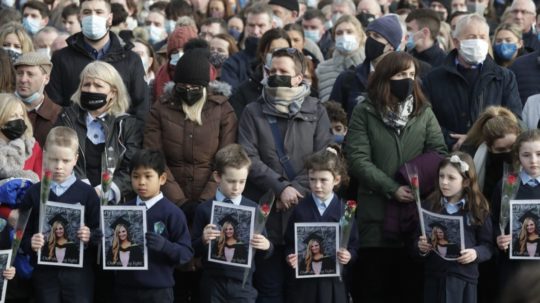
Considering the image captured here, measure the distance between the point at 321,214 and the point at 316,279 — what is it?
0.48 metres

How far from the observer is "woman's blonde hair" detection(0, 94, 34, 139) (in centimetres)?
804

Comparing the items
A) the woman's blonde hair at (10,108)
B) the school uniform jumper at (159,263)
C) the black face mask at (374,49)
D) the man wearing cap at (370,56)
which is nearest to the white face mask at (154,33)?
the man wearing cap at (370,56)

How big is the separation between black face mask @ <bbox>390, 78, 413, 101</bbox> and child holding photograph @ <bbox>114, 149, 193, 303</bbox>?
6.21 feet

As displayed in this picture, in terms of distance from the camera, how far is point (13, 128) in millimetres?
8008

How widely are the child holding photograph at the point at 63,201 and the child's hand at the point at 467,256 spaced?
2607mm

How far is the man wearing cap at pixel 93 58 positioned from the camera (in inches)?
362

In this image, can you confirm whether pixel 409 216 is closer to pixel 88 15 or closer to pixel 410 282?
pixel 410 282

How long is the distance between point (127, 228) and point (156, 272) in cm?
41

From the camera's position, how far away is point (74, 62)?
30.9ft

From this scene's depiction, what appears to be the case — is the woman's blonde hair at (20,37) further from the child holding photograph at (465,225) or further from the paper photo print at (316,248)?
the child holding photograph at (465,225)

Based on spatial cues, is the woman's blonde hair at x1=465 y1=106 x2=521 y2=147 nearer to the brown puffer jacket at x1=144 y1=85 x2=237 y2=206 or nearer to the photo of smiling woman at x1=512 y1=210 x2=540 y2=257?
the photo of smiling woman at x1=512 y1=210 x2=540 y2=257

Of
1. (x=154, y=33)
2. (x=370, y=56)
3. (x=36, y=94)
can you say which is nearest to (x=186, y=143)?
(x=36, y=94)

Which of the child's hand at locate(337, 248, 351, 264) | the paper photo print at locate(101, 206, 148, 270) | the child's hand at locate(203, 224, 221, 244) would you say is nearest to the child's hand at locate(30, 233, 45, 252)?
the paper photo print at locate(101, 206, 148, 270)

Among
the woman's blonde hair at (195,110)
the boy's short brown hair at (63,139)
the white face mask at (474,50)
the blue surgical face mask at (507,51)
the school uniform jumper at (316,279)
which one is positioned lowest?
the school uniform jumper at (316,279)
